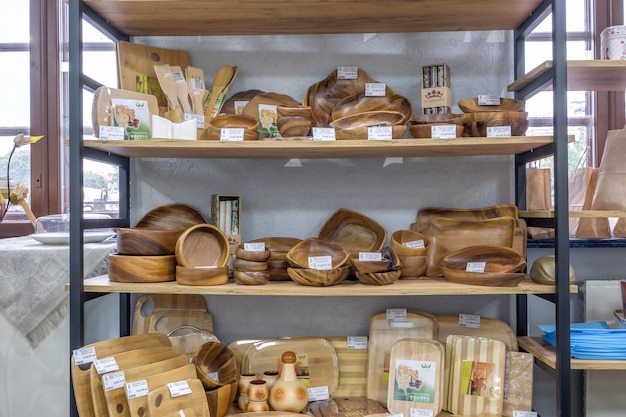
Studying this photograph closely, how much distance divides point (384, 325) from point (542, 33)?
1.51m

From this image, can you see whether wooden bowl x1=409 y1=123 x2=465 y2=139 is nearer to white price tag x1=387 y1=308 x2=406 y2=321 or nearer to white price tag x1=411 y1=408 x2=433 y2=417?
white price tag x1=387 y1=308 x2=406 y2=321

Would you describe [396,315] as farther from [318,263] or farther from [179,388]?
[179,388]

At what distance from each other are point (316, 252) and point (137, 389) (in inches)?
28.5

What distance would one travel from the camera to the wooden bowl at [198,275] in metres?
1.71

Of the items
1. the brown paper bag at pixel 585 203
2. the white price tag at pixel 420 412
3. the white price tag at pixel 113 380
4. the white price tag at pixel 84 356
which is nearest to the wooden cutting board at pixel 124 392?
the white price tag at pixel 113 380

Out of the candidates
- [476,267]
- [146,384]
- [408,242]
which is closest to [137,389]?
[146,384]

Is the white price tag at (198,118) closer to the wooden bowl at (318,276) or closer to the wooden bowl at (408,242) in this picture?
the wooden bowl at (318,276)

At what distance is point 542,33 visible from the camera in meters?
2.40

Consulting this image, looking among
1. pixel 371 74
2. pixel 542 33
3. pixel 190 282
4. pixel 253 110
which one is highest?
pixel 542 33

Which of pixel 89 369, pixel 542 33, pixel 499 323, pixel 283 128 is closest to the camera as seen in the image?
pixel 89 369

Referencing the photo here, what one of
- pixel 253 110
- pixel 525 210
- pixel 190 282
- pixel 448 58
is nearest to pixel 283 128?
pixel 253 110

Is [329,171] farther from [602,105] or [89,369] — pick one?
[602,105]

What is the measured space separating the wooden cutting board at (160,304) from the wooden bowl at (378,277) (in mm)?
707

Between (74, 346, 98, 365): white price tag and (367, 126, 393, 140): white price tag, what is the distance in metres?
1.12
